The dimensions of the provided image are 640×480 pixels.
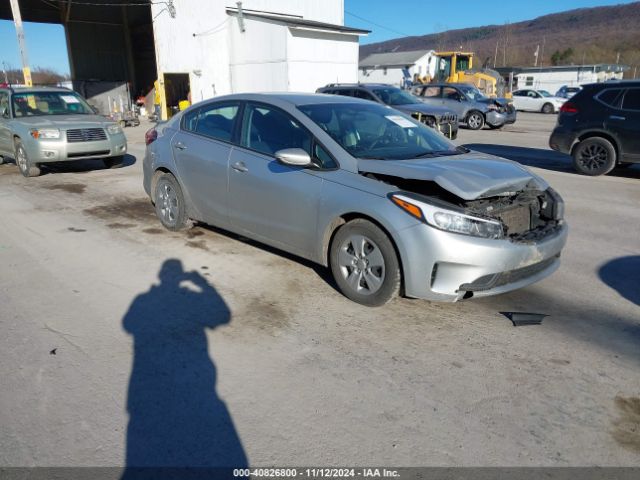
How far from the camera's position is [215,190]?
516cm

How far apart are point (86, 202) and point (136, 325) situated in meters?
4.78

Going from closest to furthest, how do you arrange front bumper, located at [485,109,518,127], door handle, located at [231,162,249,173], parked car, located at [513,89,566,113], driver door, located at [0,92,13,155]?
door handle, located at [231,162,249,173] → driver door, located at [0,92,13,155] → front bumper, located at [485,109,518,127] → parked car, located at [513,89,566,113]

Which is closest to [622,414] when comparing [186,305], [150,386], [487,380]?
[487,380]

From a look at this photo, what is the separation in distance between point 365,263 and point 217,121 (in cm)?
247

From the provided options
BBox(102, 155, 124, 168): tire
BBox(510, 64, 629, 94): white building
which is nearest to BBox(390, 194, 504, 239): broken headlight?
BBox(102, 155, 124, 168): tire

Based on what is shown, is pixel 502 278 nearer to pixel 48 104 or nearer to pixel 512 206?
pixel 512 206

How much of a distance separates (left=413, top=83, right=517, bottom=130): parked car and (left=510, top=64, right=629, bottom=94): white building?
36.4 metres

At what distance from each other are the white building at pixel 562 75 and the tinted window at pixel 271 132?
2129 inches

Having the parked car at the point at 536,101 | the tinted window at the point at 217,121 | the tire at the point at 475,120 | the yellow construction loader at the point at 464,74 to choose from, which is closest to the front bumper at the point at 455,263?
the tinted window at the point at 217,121

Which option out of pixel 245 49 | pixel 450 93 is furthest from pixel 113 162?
pixel 245 49

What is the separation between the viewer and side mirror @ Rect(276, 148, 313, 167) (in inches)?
161

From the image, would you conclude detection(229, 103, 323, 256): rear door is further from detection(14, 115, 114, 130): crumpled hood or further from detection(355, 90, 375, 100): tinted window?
detection(355, 90, 375, 100): tinted window

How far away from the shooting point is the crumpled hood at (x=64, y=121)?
9.51m

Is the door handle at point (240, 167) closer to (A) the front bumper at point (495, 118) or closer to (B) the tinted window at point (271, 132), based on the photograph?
(B) the tinted window at point (271, 132)
